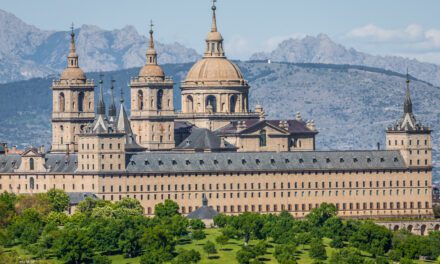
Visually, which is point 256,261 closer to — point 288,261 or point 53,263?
point 288,261

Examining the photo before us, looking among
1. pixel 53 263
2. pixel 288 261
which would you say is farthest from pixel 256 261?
pixel 53 263

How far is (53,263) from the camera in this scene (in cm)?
19950

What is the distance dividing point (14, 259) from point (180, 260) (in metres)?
17.1

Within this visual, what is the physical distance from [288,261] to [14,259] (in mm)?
28354

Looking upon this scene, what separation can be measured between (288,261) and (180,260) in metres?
11.2

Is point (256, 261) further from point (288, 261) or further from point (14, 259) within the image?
point (14, 259)

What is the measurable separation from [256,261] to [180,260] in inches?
310

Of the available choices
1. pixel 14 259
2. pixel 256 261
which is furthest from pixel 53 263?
pixel 256 261

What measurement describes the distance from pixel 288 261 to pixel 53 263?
961 inches

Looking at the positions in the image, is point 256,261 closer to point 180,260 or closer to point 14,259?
point 180,260

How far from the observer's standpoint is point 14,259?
198 metres
